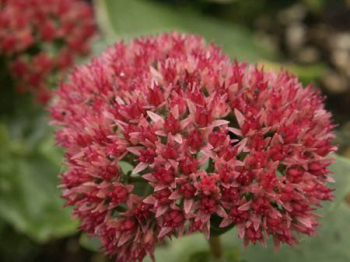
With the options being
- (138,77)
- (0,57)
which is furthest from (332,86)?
(138,77)

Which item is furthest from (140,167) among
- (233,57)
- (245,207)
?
(233,57)

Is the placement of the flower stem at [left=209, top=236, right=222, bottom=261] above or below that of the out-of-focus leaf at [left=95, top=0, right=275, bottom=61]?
below

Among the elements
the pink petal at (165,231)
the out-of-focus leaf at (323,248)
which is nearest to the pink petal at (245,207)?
the pink petal at (165,231)

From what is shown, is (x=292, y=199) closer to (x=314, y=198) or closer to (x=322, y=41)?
(x=314, y=198)

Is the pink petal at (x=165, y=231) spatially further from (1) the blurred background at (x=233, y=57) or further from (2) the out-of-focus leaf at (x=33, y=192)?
(2) the out-of-focus leaf at (x=33, y=192)

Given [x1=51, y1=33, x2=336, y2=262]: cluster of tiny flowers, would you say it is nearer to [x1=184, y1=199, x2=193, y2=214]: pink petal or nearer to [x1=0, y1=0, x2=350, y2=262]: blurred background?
[x1=184, y1=199, x2=193, y2=214]: pink petal

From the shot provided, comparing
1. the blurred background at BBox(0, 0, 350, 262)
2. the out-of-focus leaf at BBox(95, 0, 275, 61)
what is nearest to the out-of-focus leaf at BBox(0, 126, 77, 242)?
the blurred background at BBox(0, 0, 350, 262)
